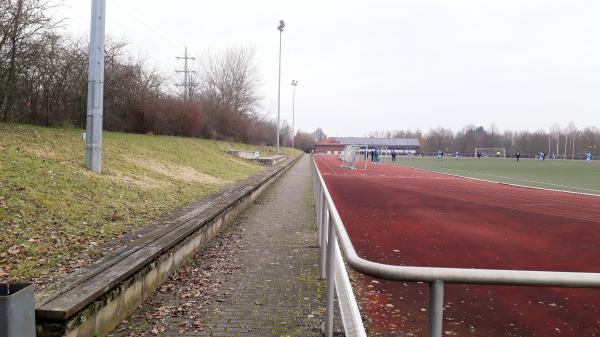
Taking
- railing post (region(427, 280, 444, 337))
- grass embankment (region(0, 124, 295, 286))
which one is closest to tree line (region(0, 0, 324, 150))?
grass embankment (region(0, 124, 295, 286))

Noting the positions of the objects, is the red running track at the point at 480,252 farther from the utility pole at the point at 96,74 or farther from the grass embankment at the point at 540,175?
the grass embankment at the point at 540,175

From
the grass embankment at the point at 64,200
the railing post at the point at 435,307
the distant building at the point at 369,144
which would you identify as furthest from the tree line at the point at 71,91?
the distant building at the point at 369,144

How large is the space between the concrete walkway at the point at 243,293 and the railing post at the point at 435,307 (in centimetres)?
218

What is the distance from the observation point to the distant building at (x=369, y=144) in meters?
139

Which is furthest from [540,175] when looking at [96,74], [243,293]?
[243,293]

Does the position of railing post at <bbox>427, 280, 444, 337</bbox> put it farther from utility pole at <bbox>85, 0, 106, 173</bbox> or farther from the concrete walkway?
utility pole at <bbox>85, 0, 106, 173</bbox>

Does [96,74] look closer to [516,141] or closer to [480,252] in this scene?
[480,252]

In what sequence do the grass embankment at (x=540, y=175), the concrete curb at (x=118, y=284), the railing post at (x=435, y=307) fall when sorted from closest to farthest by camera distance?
the railing post at (x=435, y=307), the concrete curb at (x=118, y=284), the grass embankment at (x=540, y=175)

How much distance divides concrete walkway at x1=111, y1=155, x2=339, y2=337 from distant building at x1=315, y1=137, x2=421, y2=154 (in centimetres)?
12587

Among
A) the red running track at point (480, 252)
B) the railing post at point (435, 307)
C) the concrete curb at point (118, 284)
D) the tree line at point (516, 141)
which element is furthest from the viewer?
the tree line at point (516, 141)

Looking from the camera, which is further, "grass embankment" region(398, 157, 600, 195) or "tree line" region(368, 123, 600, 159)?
"tree line" region(368, 123, 600, 159)

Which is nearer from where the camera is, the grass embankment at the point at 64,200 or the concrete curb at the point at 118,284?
the concrete curb at the point at 118,284

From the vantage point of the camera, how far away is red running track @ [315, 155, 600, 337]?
435 cm

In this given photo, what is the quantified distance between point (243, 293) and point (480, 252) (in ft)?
14.0
